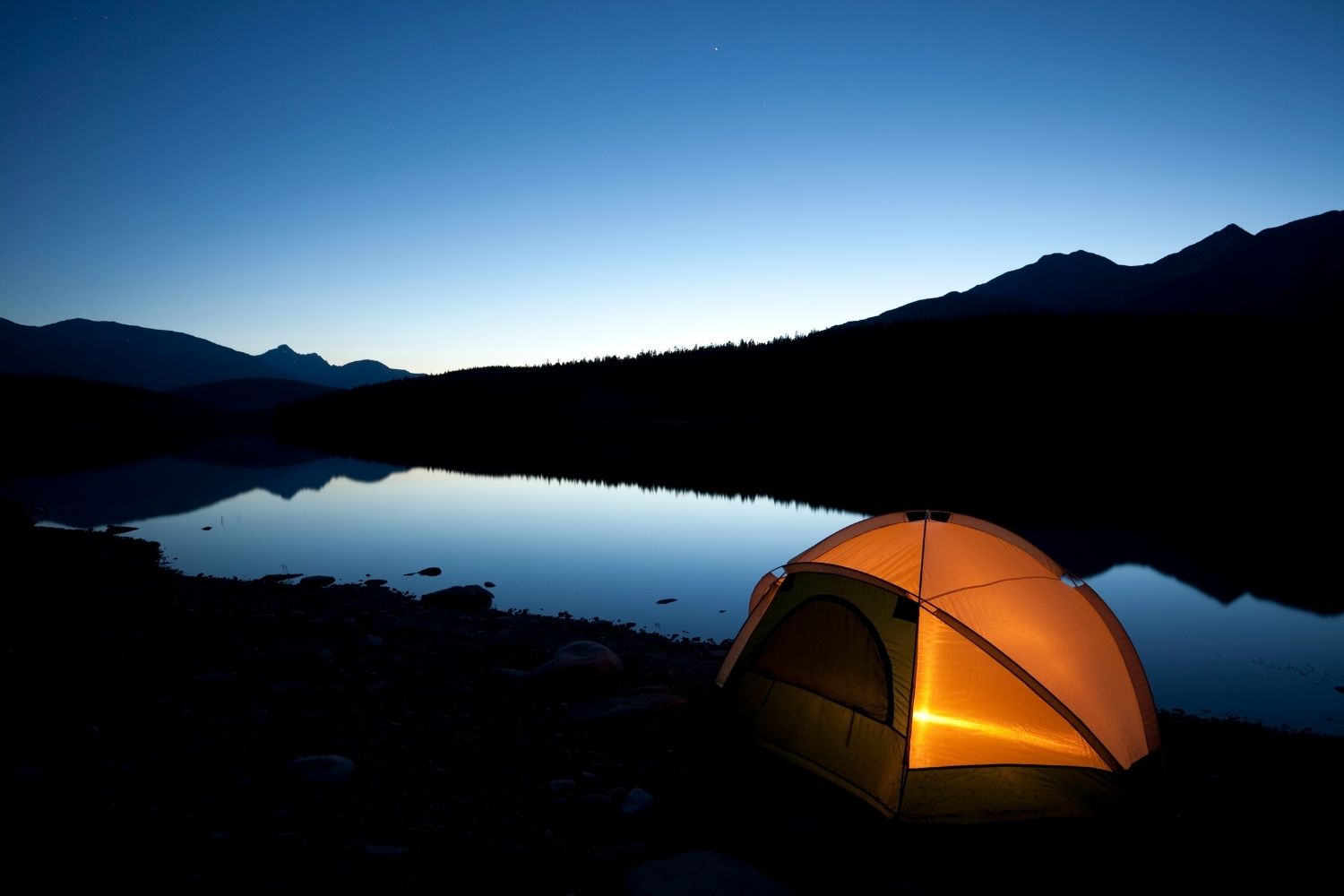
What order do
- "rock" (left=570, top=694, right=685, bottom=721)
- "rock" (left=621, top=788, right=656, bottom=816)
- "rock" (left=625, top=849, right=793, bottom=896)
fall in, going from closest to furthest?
1. "rock" (left=625, top=849, right=793, bottom=896)
2. "rock" (left=621, top=788, right=656, bottom=816)
3. "rock" (left=570, top=694, right=685, bottom=721)

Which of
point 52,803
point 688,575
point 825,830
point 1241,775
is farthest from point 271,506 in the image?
point 1241,775

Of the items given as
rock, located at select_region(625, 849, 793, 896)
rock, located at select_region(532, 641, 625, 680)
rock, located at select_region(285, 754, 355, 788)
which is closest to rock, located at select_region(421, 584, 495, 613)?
rock, located at select_region(532, 641, 625, 680)

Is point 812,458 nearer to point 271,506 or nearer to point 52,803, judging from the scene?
point 271,506

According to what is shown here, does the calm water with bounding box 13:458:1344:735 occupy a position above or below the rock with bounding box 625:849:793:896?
below

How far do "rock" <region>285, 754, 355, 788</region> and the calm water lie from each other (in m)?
7.18

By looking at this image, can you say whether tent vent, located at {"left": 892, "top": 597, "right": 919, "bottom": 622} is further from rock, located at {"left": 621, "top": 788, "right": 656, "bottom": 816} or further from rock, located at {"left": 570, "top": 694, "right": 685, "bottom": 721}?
rock, located at {"left": 570, "top": 694, "right": 685, "bottom": 721}

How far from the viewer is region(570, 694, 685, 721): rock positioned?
7051 millimetres

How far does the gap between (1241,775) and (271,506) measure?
33.6m

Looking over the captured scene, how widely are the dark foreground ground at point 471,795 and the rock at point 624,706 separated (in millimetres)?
42

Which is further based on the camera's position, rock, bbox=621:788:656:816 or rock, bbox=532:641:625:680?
rock, bbox=532:641:625:680

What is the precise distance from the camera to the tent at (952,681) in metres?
5.25

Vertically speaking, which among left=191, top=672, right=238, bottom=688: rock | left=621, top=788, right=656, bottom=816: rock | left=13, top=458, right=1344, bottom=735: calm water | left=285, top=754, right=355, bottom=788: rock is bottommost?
left=13, top=458, right=1344, bottom=735: calm water

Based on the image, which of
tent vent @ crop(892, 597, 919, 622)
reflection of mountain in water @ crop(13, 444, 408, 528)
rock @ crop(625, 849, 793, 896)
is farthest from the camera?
reflection of mountain in water @ crop(13, 444, 408, 528)

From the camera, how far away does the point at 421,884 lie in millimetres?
4273
